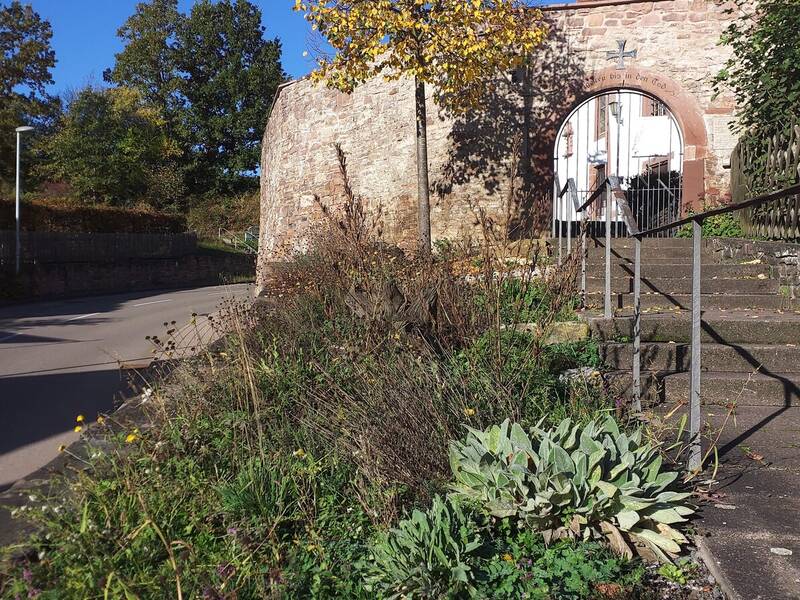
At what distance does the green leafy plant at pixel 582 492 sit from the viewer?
9.18 ft

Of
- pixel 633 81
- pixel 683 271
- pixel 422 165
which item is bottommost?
Answer: pixel 683 271

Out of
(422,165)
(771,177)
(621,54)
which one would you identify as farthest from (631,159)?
(771,177)

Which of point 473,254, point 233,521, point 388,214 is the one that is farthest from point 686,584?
point 388,214

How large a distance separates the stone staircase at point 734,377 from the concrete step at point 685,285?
0.01 metres

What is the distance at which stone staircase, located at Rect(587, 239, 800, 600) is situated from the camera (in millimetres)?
2812

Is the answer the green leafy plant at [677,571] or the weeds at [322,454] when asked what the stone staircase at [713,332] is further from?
the green leafy plant at [677,571]

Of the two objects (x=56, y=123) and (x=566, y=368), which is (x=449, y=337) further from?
(x=56, y=123)

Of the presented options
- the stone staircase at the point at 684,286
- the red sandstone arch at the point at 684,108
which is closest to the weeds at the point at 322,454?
the stone staircase at the point at 684,286

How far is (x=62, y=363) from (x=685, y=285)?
7.57 metres

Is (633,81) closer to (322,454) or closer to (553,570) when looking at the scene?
(322,454)

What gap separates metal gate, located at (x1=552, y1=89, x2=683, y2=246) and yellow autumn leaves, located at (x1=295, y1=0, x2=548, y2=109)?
7.96 feet

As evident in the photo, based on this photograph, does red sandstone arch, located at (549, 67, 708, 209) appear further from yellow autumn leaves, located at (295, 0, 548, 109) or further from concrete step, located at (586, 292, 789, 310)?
concrete step, located at (586, 292, 789, 310)

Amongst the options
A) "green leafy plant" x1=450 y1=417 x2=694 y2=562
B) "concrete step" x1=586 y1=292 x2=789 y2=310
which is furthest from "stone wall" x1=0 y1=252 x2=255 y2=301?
"green leafy plant" x1=450 y1=417 x2=694 y2=562

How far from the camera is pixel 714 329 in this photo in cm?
560
